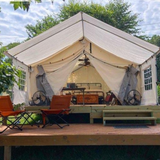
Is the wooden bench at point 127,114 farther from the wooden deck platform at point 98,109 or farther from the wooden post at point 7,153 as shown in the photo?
the wooden post at point 7,153

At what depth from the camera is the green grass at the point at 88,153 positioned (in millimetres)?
3537

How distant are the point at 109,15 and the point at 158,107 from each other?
13.7 metres

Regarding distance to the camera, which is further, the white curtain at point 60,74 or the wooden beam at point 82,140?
the white curtain at point 60,74

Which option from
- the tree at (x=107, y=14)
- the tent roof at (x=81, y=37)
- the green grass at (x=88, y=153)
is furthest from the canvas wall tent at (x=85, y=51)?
the tree at (x=107, y=14)

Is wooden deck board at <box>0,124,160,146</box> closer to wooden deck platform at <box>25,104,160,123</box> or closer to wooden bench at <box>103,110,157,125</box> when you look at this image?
wooden bench at <box>103,110,157,125</box>

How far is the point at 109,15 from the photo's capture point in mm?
17000

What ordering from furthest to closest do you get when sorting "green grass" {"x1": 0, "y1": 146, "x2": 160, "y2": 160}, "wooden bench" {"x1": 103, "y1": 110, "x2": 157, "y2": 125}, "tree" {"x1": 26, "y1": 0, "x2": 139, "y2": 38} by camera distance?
"tree" {"x1": 26, "y1": 0, "x2": 139, "y2": 38}
"wooden bench" {"x1": 103, "y1": 110, "x2": 157, "y2": 125}
"green grass" {"x1": 0, "y1": 146, "x2": 160, "y2": 160}

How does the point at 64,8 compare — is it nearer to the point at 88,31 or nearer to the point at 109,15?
the point at 109,15

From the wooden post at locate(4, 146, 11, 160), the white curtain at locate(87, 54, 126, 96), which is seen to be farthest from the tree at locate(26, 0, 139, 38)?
the wooden post at locate(4, 146, 11, 160)

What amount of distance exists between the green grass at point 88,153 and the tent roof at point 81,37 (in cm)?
242

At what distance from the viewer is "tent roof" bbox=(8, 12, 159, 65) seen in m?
5.04

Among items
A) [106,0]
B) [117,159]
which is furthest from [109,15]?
[117,159]

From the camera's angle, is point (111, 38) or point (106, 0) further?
point (106, 0)

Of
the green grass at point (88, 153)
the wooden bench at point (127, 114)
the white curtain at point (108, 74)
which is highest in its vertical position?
the white curtain at point (108, 74)
